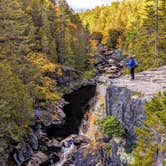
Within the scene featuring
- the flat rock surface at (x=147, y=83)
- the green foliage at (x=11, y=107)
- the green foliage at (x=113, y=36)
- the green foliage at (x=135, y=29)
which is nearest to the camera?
the flat rock surface at (x=147, y=83)

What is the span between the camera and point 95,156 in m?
27.1

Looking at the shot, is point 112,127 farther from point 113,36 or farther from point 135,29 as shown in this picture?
point 113,36

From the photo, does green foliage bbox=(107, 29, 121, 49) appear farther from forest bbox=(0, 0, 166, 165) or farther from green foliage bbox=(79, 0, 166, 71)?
forest bbox=(0, 0, 166, 165)

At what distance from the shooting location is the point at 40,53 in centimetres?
5666

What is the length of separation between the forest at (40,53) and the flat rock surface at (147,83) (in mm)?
6193

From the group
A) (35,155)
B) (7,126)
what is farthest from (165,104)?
(35,155)

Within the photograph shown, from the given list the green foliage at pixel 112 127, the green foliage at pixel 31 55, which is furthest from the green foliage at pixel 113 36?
the green foliage at pixel 112 127

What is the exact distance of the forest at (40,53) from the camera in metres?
31.5

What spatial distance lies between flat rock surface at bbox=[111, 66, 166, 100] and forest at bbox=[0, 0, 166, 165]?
6.19 metres

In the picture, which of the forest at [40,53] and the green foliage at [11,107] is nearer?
the green foliage at [11,107]

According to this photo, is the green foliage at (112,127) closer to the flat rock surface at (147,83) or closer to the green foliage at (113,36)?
the flat rock surface at (147,83)

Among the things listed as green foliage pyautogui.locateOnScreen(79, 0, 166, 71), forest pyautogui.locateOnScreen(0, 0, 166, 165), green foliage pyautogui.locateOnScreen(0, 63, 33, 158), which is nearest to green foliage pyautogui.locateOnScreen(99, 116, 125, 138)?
forest pyautogui.locateOnScreen(0, 0, 166, 165)

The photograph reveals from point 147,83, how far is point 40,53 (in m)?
35.3

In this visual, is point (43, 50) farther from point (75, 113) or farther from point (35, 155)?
point (35, 155)
